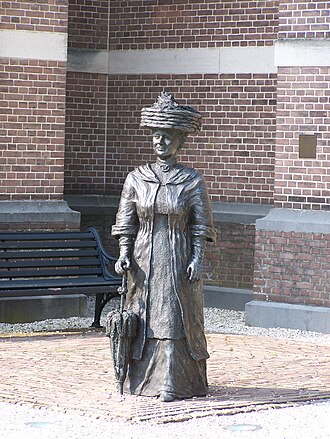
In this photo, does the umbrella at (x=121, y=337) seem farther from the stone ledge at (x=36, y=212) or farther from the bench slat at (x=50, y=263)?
the stone ledge at (x=36, y=212)

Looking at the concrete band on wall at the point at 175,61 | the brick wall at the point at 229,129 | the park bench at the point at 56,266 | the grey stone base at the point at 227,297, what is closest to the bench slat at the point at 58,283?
the park bench at the point at 56,266

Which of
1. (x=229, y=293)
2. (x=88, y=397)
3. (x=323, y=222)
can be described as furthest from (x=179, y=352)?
(x=229, y=293)

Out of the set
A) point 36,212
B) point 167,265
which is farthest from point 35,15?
point 167,265

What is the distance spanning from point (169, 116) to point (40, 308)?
17.1ft

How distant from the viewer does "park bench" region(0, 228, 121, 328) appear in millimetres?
13250

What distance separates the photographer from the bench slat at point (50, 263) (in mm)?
13391

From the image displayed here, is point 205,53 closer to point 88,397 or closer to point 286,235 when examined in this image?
point 286,235

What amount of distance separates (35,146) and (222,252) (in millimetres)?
3006

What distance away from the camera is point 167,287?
9.40 meters

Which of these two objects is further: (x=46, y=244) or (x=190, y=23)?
(x=190, y=23)

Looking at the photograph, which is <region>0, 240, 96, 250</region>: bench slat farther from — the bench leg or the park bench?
the bench leg

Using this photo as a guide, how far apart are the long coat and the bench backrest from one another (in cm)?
401

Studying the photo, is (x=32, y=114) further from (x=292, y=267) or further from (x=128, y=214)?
(x=128, y=214)

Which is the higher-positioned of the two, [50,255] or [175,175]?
[175,175]
